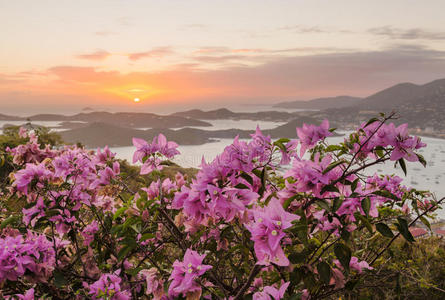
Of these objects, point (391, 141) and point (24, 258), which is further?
point (24, 258)

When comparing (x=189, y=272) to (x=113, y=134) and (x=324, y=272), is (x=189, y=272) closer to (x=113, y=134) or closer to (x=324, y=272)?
(x=324, y=272)

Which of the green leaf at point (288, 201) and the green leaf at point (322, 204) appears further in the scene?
the green leaf at point (288, 201)

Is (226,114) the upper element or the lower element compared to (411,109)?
upper

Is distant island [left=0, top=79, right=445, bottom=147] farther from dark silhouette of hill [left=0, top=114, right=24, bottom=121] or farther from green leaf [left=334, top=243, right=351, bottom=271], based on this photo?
green leaf [left=334, top=243, right=351, bottom=271]

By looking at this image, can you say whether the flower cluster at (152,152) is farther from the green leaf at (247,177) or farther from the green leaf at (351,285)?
the green leaf at (351,285)

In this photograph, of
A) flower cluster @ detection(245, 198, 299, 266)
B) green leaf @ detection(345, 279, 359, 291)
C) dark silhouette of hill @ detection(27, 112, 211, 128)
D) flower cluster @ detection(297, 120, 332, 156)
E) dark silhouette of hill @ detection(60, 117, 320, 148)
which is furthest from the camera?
dark silhouette of hill @ detection(27, 112, 211, 128)

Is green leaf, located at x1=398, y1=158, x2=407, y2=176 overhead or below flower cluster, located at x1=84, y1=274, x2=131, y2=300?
overhead

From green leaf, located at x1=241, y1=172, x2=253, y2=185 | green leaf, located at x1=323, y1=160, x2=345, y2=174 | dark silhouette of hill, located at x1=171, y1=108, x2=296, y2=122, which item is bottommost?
green leaf, located at x1=241, y1=172, x2=253, y2=185

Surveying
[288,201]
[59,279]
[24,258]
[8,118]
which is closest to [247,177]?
[288,201]

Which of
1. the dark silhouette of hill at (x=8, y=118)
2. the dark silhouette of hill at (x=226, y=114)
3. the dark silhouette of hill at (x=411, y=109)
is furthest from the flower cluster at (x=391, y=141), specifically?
the dark silhouette of hill at (x=8, y=118)

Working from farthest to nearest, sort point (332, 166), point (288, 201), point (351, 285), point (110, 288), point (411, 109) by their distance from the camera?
point (411, 109)
point (110, 288)
point (351, 285)
point (288, 201)
point (332, 166)

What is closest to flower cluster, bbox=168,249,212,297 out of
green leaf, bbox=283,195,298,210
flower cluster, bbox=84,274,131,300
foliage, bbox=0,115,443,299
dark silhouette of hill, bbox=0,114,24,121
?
foliage, bbox=0,115,443,299

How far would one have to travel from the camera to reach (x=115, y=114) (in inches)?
1101

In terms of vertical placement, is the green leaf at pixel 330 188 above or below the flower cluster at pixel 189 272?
above
